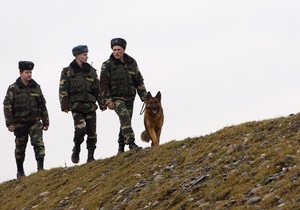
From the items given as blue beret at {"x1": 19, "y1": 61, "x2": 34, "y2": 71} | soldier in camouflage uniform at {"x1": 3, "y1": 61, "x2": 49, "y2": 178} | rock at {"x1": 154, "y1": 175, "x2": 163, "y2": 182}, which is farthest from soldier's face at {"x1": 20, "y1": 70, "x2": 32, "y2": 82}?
rock at {"x1": 154, "y1": 175, "x2": 163, "y2": 182}

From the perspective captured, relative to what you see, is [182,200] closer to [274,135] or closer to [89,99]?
[274,135]

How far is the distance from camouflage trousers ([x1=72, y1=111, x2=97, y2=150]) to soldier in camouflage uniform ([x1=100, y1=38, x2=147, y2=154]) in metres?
0.66

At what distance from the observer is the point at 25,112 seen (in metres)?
18.3

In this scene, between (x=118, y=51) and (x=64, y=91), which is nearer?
(x=118, y=51)

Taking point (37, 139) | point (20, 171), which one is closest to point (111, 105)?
point (37, 139)

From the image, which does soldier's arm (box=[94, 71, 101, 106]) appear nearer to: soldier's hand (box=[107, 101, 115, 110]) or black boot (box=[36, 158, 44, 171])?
soldier's hand (box=[107, 101, 115, 110])

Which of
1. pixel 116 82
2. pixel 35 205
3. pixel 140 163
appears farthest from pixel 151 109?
pixel 35 205

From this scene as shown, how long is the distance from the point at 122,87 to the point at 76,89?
4.61ft

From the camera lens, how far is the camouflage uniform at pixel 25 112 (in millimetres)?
18297

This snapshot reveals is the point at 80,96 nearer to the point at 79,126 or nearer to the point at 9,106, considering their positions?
the point at 79,126

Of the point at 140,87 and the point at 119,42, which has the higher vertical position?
the point at 119,42

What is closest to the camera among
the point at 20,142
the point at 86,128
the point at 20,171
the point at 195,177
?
the point at 195,177

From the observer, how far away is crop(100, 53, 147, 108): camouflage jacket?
16.3 m

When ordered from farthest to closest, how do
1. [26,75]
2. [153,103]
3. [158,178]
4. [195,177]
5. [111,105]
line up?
[26,75]
[153,103]
[111,105]
[158,178]
[195,177]
